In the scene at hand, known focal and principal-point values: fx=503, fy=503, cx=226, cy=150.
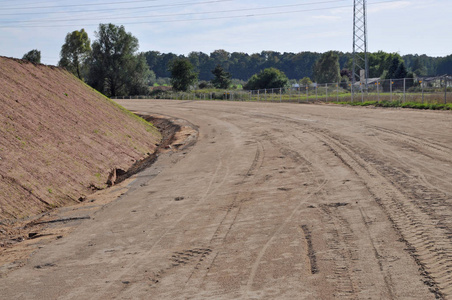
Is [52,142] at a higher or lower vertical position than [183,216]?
higher

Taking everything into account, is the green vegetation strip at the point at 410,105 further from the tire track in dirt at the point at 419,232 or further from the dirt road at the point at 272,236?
the tire track in dirt at the point at 419,232

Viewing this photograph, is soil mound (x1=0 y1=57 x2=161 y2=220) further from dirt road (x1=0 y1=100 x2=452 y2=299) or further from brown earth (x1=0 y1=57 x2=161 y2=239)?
dirt road (x1=0 y1=100 x2=452 y2=299)

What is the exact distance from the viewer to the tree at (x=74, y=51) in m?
107

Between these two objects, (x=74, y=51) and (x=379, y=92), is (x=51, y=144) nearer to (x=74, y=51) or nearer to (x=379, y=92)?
(x=379, y=92)

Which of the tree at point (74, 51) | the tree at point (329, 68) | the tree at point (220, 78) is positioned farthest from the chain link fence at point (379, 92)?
the tree at point (329, 68)

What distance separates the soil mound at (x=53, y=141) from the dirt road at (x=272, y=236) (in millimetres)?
1814

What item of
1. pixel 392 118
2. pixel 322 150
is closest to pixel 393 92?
pixel 392 118

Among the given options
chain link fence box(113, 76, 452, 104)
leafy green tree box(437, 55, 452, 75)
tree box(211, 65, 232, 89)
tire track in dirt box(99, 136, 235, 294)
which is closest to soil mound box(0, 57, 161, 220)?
tire track in dirt box(99, 136, 235, 294)

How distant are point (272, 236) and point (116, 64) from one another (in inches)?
3671

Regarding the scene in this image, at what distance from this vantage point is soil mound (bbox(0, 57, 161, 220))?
11.4 meters

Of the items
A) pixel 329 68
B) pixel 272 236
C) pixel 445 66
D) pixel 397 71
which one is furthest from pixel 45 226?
pixel 445 66

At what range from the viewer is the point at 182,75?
326 feet

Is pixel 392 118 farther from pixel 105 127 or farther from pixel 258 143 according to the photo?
pixel 105 127

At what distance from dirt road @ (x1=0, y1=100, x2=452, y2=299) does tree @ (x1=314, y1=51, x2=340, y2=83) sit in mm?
132116
